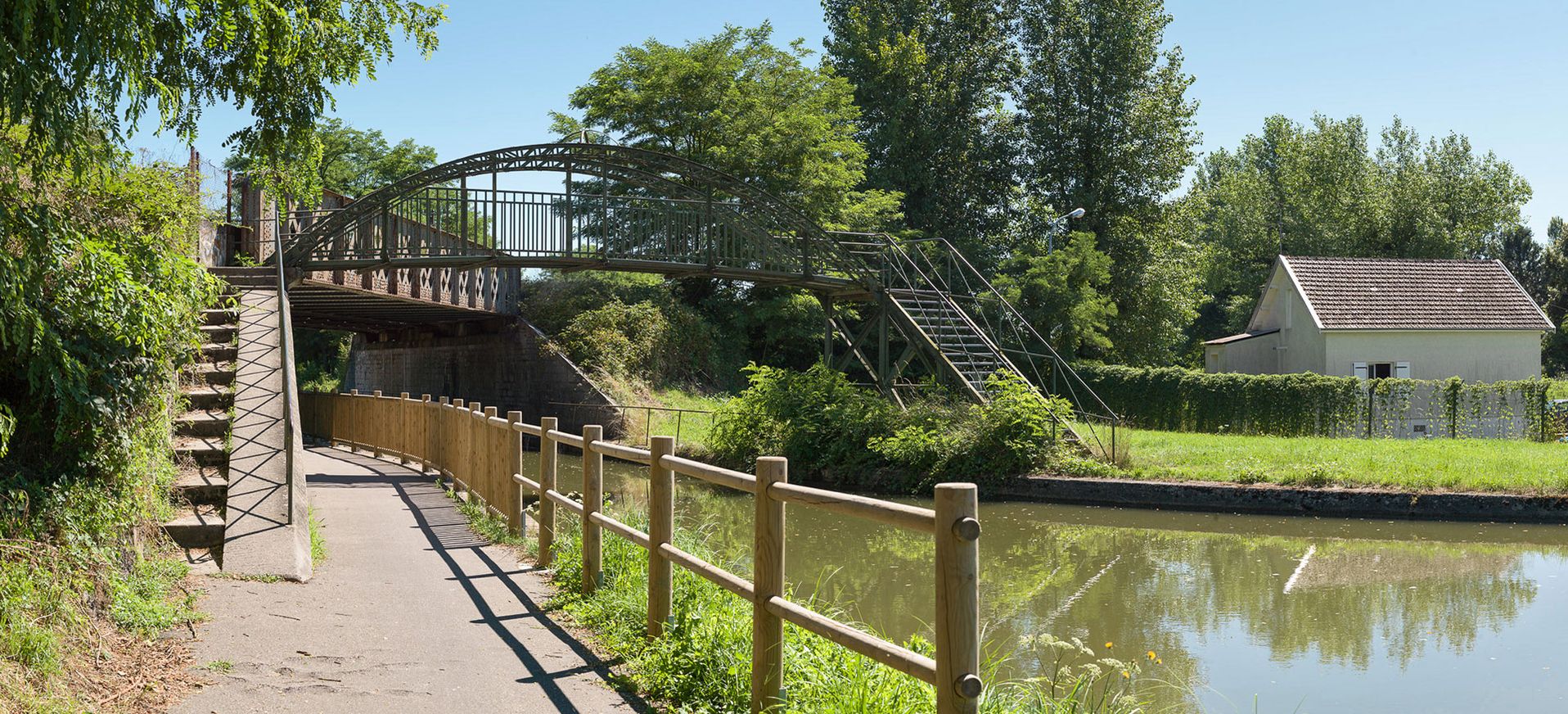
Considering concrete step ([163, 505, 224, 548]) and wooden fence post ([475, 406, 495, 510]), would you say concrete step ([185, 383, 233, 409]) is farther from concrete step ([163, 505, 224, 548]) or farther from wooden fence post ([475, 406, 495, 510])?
concrete step ([163, 505, 224, 548])

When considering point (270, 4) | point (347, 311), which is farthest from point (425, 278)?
point (270, 4)

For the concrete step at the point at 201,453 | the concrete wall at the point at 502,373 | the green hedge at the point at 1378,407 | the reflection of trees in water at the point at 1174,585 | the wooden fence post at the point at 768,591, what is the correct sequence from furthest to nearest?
the concrete wall at the point at 502,373 → the green hedge at the point at 1378,407 → the concrete step at the point at 201,453 → the reflection of trees in water at the point at 1174,585 → the wooden fence post at the point at 768,591

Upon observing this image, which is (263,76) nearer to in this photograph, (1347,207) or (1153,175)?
(1153,175)

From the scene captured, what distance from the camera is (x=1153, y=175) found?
4250cm

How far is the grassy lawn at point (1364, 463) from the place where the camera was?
62.5 feet

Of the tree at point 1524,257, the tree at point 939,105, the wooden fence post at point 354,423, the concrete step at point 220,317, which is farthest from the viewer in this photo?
the tree at point 1524,257

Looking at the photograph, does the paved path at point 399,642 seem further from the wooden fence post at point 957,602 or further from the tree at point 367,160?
the tree at point 367,160

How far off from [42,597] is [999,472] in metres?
16.7

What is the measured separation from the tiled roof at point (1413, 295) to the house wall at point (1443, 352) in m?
0.35

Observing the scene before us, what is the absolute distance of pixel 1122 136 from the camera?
42188mm

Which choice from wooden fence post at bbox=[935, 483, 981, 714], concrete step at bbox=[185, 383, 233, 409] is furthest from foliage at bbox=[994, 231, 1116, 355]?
wooden fence post at bbox=[935, 483, 981, 714]

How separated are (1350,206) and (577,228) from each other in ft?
139

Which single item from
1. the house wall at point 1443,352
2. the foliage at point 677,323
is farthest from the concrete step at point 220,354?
the house wall at point 1443,352

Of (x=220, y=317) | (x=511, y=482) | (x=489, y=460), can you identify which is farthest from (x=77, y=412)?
(x=220, y=317)
